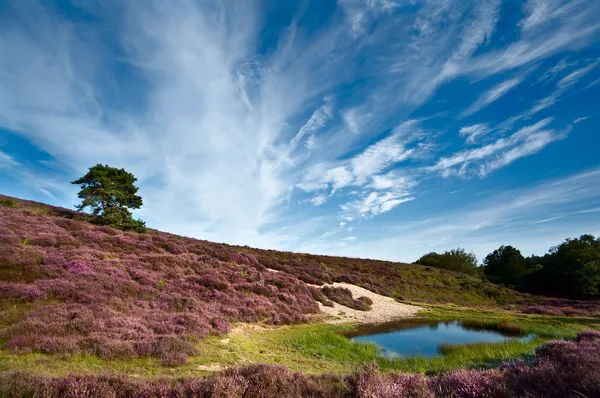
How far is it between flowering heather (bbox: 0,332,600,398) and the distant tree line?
6372 centimetres

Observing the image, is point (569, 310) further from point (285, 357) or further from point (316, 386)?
point (316, 386)

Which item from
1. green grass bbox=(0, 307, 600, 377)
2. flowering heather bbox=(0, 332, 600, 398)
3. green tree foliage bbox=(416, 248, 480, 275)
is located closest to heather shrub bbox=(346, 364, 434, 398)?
flowering heather bbox=(0, 332, 600, 398)

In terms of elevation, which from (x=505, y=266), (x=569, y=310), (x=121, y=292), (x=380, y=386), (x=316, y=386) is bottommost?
(x=569, y=310)

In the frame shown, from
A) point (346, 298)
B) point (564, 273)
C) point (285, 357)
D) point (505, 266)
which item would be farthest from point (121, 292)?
point (505, 266)

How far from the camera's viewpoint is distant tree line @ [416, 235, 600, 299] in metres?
50.8

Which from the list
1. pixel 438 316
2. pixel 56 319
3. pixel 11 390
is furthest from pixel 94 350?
pixel 438 316

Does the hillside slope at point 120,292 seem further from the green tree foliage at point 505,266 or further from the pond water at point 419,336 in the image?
the green tree foliage at point 505,266

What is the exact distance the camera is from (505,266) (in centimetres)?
7044

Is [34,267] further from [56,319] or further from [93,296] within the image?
[56,319]

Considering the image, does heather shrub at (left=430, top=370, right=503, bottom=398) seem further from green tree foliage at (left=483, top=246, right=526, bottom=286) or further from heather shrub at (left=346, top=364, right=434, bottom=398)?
green tree foliage at (left=483, top=246, right=526, bottom=286)

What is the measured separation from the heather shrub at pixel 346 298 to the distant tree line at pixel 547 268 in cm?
4723

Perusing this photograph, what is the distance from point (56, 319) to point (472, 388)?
48.3 feet

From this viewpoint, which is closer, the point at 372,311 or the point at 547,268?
the point at 372,311

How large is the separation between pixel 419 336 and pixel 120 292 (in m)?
19.8
